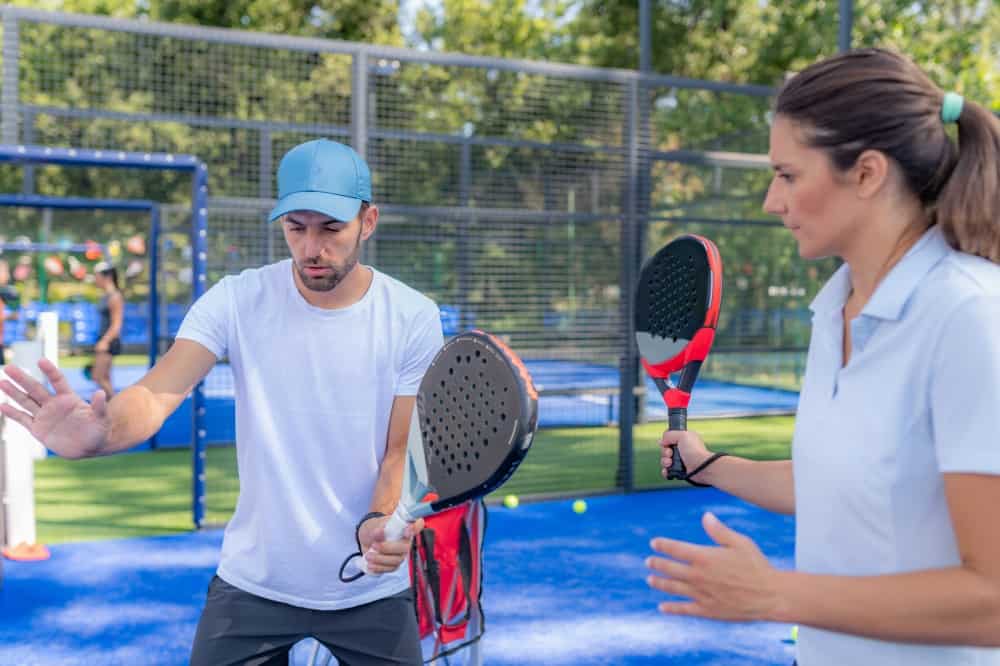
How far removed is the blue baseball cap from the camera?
243 centimetres

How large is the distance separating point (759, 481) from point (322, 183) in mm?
1225

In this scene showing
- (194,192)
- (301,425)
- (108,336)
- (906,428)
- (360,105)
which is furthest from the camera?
(108,336)

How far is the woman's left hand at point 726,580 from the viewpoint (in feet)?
4.15

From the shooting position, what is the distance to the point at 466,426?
72.7 inches

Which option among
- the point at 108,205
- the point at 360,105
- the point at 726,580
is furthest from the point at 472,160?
the point at 726,580

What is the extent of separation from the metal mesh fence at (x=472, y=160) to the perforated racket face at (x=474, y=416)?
4.97 meters

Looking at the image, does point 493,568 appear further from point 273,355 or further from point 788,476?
point 788,476

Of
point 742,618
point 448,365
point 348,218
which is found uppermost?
point 348,218

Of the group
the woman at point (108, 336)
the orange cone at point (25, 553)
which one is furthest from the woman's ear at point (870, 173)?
the woman at point (108, 336)

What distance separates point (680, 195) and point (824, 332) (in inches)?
365

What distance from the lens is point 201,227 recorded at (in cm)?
656

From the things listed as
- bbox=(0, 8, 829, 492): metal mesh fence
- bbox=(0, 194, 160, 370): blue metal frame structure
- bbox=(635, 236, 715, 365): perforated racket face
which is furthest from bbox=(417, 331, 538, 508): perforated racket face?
bbox=(0, 194, 160, 370): blue metal frame structure

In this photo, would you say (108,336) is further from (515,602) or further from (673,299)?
(673,299)

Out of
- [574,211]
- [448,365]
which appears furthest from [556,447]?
[448,365]
